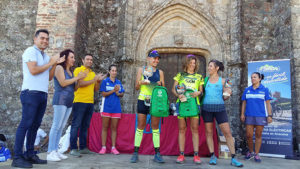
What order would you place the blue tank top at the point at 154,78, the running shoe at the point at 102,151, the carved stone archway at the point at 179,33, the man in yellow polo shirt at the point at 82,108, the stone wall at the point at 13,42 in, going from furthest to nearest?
1. the stone wall at the point at 13,42
2. the carved stone archway at the point at 179,33
3. the running shoe at the point at 102,151
4. the man in yellow polo shirt at the point at 82,108
5. the blue tank top at the point at 154,78

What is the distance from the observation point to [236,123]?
5945 mm

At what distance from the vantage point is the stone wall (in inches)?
262

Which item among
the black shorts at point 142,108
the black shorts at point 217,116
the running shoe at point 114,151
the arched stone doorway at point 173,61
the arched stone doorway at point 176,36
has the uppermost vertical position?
the arched stone doorway at point 176,36

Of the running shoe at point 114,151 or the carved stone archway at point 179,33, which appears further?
the carved stone archway at point 179,33

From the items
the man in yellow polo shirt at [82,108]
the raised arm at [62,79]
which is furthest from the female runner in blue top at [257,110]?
the raised arm at [62,79]

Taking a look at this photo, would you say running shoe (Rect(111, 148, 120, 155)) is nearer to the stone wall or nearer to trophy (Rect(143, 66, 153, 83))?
trophy (Rect(143, 66, 153, 83))

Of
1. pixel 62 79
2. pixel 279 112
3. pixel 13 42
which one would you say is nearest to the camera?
pixel 62 79

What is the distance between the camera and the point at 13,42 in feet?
22.4

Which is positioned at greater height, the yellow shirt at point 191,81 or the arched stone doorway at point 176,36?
the arched stone doorway at point 176,36

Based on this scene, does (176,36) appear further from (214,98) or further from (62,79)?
(62,79)

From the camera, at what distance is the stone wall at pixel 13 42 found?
665 centimetres

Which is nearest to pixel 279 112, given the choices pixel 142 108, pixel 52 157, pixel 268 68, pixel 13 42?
pixel 268 68

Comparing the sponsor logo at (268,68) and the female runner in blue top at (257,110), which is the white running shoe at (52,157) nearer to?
the female runner in blue top at (257,110)

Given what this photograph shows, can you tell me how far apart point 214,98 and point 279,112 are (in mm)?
2644
